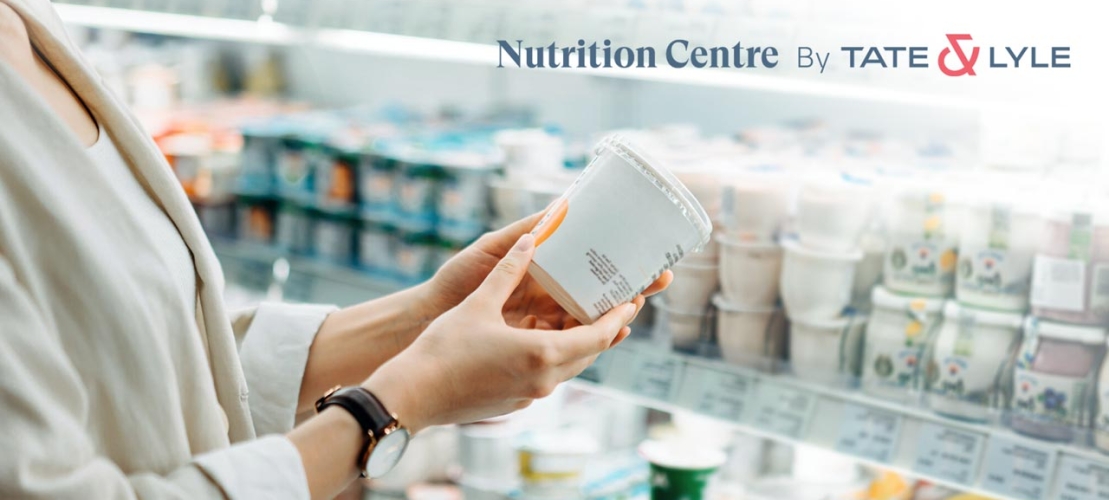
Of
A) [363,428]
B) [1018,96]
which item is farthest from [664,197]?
[1018,96]

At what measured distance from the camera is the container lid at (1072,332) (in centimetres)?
114

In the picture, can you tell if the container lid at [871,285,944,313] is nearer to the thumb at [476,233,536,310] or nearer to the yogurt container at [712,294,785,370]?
the yogurt container at [712,294,785,370]

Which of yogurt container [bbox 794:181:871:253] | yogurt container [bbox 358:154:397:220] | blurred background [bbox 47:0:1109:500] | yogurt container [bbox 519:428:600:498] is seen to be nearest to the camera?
blurred background [bbox 47:0:1109:500]

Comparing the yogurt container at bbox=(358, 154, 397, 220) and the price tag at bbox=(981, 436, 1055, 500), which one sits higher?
the yogurt container at bbox=(358, 154, 397, 220)

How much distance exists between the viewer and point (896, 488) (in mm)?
1656

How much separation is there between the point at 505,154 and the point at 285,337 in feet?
1.96

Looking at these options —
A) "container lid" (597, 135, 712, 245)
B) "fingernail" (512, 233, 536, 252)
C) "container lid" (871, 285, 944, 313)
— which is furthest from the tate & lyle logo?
"fingernail" (512, 233, 536, 252)

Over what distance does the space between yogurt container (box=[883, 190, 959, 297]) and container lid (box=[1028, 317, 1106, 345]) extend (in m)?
0.13

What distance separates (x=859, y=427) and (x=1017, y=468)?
7.0 inches

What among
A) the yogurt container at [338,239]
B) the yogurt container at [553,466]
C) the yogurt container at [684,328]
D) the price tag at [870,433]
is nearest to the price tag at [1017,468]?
the price tag at [870,433]

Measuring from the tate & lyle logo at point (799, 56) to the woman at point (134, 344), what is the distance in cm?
44

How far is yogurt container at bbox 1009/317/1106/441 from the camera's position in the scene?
1.15 metres

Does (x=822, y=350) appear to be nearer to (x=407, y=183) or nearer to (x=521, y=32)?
(x=521, y=32)

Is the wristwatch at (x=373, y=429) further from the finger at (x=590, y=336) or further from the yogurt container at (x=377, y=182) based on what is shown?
the yogurt container at (x=377, y=182)
